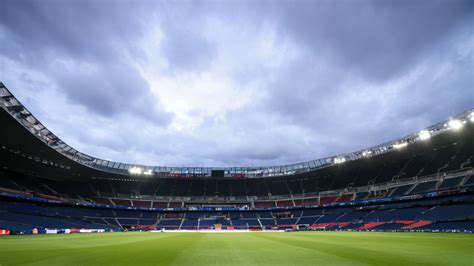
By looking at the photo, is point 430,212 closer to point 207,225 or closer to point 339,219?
point 339,219

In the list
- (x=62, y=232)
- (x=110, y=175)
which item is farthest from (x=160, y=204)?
(x=62, y=232)

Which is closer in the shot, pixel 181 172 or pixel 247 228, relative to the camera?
pixel 247 228

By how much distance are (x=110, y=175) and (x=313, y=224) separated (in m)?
57.6

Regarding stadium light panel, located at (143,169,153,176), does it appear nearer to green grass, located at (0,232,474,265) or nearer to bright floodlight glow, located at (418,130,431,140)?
green grass, located at (0,232,474,265)

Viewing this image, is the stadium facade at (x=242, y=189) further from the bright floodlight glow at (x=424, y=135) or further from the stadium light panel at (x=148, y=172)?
the stadium light panel at (x=148, y=172)

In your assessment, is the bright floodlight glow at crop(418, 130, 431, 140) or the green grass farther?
the bright floodlight glow at crop(418, 130, 431, 140)

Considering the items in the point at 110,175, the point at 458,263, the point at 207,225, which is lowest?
the point at 458,263

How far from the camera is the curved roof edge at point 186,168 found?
3862cm

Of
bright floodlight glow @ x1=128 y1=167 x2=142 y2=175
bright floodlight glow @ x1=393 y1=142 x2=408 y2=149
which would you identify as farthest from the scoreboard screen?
bright floodlight glow @ x1=393 y1=142 x2=408 y2=149

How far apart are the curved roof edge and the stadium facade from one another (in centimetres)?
23

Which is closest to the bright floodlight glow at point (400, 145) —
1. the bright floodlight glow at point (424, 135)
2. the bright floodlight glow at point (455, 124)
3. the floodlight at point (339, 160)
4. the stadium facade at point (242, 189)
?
the stadium facade at point (242, 189)

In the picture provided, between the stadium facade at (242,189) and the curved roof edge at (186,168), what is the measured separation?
0.76 feet

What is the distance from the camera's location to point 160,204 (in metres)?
85.6

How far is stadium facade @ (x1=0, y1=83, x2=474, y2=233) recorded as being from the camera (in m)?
48.0
